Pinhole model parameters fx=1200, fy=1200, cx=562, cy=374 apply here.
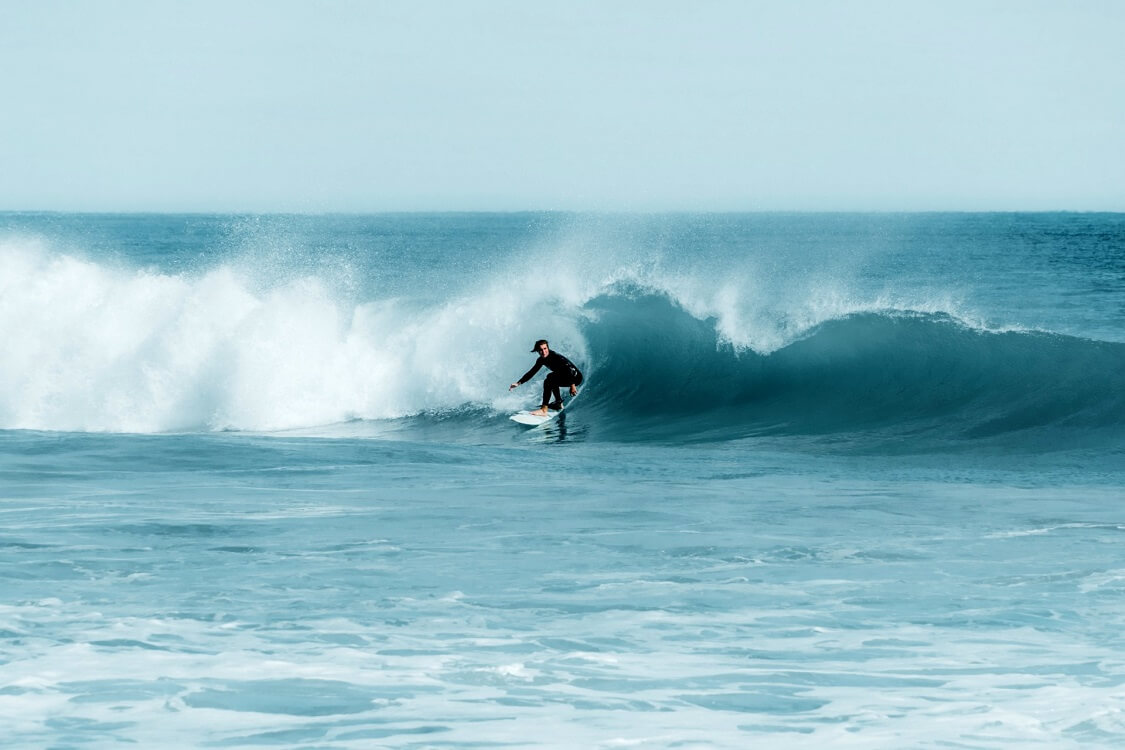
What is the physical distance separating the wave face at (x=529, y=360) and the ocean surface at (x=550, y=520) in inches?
2.5

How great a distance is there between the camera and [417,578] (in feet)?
23.0

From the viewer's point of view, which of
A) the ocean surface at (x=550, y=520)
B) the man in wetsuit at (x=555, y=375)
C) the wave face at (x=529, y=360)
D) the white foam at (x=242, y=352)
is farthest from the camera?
the white foam at (x=242, y=352)

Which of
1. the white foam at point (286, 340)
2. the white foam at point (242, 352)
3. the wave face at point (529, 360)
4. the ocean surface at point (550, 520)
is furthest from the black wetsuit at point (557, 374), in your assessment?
the white foam at point (242, 352)

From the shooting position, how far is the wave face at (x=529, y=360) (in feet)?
49.9

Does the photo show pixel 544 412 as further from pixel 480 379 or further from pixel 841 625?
pixel 841 625

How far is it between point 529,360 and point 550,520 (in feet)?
31.6

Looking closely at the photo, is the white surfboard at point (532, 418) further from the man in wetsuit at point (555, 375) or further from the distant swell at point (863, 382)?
the distant swell at point (863, 382)

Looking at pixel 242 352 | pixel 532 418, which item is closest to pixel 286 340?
→ pixel 242 352

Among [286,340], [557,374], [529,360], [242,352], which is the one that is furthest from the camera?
[286,340]

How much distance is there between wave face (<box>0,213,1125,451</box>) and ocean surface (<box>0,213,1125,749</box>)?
64 mm

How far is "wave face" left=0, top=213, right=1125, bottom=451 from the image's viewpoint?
1521 centimetres

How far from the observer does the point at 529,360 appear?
1827 centimetres

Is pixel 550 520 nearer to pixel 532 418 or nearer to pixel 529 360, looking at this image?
pixel 532 418

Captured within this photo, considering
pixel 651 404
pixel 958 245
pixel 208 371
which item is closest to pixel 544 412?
pixel 651 404
